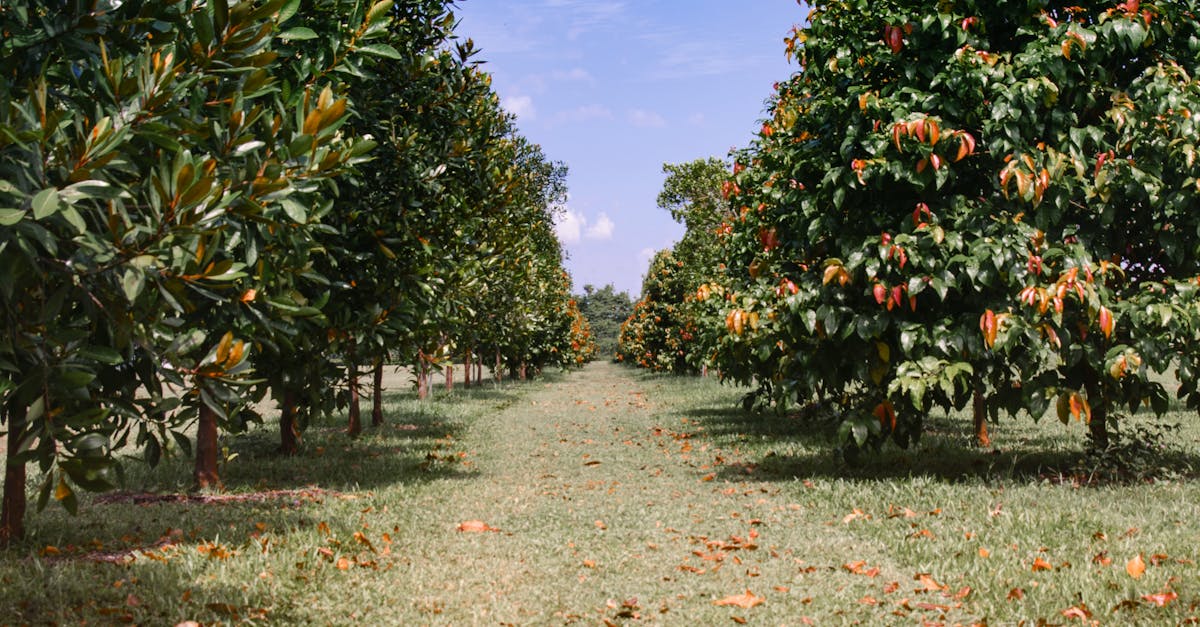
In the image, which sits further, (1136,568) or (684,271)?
(684,271)

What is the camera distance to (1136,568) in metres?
5.67

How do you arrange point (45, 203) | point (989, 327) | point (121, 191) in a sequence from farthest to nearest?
1. point (989, 327)
2. point (121, 191)
3. point (45, 203)

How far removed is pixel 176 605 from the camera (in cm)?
546

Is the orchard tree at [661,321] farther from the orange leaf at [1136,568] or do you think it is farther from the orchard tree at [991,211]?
the orange leaf at [1136,568]

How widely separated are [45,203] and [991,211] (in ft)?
26.5

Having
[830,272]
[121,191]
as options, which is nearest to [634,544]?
[830,272]

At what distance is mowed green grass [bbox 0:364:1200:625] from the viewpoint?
554 centimetres

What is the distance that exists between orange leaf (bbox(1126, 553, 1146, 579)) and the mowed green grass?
0.12 feet

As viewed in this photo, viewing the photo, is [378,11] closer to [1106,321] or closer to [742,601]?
[742,601]

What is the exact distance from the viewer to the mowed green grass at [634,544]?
18.2ft

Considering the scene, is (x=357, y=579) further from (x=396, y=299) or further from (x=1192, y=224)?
(x=1192, y=224)

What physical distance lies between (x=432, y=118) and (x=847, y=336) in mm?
5495

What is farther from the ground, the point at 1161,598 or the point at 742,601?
the point at 1161,598

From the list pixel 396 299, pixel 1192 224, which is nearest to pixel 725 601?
pixel 396 299
